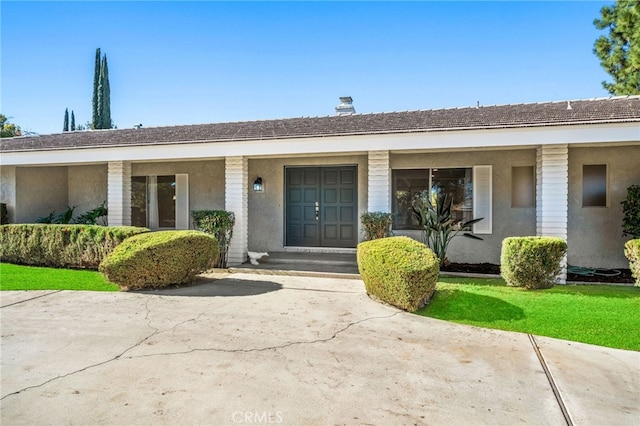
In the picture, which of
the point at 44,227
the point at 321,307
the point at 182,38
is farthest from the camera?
the point at 182,38

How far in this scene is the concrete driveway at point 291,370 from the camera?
3131 mm

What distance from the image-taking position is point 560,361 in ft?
13.9

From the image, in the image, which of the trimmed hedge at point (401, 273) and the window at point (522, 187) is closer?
the trimmed hedge at point (401, 273)

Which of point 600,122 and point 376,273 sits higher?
point 600,122

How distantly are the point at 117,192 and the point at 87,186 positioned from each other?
3.02 meters

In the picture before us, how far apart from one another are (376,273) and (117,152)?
8474 millimetres

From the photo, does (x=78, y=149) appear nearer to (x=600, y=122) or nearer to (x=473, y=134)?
(x=473, y=134)

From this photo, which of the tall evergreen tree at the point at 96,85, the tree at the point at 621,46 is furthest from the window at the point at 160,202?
the tall evergreen tree at the point at 96,85

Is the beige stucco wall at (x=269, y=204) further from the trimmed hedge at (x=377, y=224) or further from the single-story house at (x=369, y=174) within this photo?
the trimmed hedge at (x=377, y=224)

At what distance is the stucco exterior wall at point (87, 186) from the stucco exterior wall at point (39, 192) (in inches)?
10.7

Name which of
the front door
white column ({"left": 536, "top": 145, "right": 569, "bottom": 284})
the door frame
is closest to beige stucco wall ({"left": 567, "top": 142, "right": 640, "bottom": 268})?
white column ({"left": 536, "top": 145, "right": 569, "bottom": 284})

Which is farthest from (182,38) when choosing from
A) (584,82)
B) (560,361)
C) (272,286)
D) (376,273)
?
(584,82)

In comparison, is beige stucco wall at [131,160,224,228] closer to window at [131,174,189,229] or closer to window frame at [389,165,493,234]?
window at [131,174,189,229]

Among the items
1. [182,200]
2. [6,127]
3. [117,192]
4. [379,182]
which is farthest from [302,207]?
[6,127]
